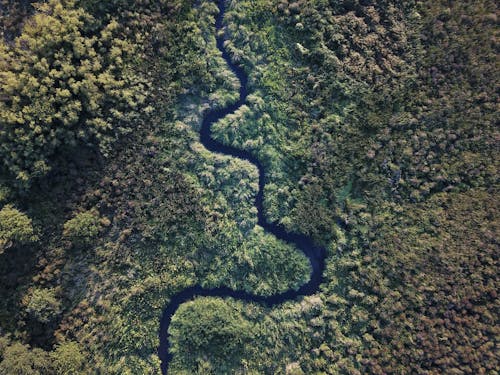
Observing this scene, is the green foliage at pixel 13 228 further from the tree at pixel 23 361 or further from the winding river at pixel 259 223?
the winding river at pixel 259 223

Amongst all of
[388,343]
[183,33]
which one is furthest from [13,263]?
[388,343]

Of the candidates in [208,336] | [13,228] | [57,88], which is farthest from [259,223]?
[57,88]

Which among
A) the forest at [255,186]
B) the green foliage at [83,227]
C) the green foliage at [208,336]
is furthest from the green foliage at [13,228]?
the green foliage at [208,336]

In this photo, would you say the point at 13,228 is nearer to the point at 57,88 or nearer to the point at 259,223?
the point at 57,88

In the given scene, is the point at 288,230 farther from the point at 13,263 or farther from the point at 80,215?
the point at 13,263

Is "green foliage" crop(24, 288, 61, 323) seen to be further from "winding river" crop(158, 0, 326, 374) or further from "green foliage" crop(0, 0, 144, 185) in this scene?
"winding river" crop(158, 0, 326, 374)
